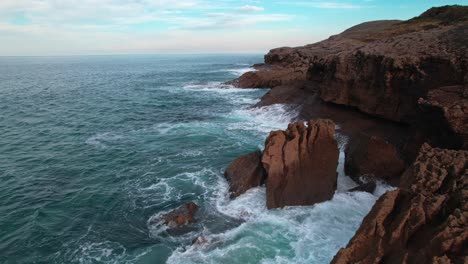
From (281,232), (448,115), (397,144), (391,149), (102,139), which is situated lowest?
(281,232)

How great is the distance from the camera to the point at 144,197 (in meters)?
22.0

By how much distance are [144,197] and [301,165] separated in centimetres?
992

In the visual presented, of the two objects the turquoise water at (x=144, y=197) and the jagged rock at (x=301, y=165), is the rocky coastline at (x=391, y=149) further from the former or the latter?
the turquoise water at (x=144, y=197)

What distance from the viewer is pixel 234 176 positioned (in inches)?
905

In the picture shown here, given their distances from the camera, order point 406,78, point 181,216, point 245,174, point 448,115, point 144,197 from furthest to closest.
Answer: point 406,78, point 245,174, point 144,197, point 181,216, point 448,115

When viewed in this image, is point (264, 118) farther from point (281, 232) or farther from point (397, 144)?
point (281, 232)

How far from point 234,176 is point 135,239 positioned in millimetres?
7762

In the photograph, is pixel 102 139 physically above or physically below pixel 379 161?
below

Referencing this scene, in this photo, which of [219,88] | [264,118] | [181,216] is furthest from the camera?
[219,88]

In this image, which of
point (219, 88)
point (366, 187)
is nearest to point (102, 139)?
point (366, 187)

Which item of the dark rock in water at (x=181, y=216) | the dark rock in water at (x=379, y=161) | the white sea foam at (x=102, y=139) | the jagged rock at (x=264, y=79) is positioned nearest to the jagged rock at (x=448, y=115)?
the dark rock in water at (x=379, y=161)

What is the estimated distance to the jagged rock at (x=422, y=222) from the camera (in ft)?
30.7

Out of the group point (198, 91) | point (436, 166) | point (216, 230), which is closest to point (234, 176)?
point (216, 230)

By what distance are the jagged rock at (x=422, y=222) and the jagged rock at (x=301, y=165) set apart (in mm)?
7401
